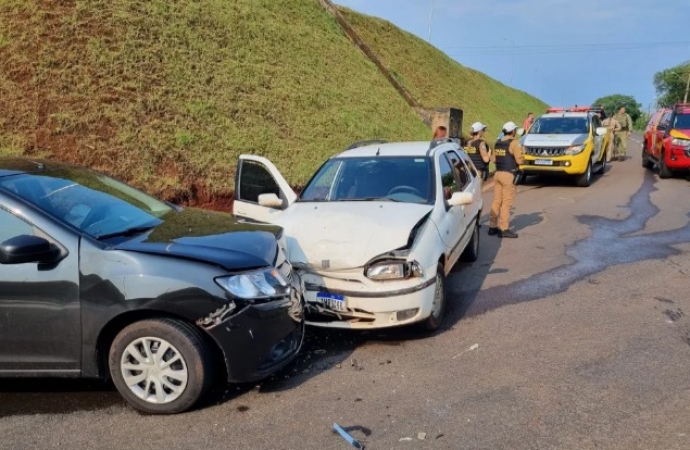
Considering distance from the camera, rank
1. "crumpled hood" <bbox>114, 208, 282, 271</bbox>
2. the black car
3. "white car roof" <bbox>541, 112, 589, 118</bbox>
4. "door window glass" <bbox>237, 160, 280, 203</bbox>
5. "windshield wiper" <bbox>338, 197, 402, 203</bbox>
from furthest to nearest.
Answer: "white car roof" <bbox>541, 112, 589, 118</bbox> → "door window glass" <bbox>237, 160, 280, 203</bbox> → "windshield wiper" <bbox>338, 197, 402, 203</bbox> → "crumpled hood" <bbox>114, 208, 282, 271</bbox> → the black car

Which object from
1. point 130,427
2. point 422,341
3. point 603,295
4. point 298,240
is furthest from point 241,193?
point 603,295

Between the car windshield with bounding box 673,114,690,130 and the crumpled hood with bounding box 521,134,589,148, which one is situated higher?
the car windshield with bounding box 673,114,690,130

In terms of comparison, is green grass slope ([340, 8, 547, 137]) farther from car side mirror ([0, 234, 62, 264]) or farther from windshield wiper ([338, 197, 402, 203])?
car side mirror ([0, 234, 62, 264])

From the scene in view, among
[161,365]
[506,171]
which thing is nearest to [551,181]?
[506,171]

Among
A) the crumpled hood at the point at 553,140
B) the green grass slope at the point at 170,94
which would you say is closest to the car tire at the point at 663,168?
the crumpled hood at the point at 553,140

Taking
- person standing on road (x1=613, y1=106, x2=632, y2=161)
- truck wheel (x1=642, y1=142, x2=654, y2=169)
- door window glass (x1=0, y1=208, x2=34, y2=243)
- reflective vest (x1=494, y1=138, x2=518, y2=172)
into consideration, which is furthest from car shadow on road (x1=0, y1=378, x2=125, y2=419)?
person standing on road (x1=613, y1=106, x2=632, y2=161)

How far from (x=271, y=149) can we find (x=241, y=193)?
5.13 metres

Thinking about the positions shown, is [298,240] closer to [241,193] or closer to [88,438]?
[241,193]

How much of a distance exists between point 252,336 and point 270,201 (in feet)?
7.28

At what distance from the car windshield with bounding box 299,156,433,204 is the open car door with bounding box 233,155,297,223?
252 millimetres

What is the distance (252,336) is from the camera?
329cm

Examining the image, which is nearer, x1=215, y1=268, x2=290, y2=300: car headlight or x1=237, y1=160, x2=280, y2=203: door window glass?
x1=215, y1=268, x2=290, y2=300: car headlight

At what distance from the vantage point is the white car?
413 centimetres

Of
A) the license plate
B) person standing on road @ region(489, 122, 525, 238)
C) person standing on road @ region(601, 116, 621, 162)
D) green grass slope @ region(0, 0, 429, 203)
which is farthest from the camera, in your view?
person standing on road @ region(601, 116, 621, 162)
